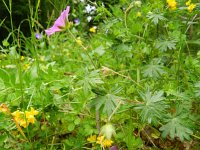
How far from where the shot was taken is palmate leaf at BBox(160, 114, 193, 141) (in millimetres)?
841

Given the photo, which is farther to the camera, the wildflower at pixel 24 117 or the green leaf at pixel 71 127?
the green leaf at pixel 71 127

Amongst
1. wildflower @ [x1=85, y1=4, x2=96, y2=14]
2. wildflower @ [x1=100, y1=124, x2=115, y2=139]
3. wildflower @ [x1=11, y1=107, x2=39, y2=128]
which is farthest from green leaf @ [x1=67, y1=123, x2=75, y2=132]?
wildflower @ [x1=85, y1=4, x2=96, y2=14]

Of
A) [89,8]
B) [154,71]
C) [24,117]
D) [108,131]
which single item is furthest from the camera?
[89,8]

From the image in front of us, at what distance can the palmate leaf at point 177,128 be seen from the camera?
841 millimetres

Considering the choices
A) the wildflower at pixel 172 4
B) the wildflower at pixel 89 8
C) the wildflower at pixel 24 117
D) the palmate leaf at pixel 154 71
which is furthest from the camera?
the wildflower at pixel 89 8

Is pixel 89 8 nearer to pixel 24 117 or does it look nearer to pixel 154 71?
pixel 154 71

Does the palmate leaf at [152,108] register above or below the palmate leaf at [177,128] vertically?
above

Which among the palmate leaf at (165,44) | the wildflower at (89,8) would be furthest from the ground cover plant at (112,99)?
the wildflower at (89,8)

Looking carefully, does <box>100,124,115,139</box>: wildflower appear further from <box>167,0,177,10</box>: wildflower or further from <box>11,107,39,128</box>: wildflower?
<box>167,0,177,10</box>: wildflower

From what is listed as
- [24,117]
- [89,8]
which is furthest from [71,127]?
[89,8]

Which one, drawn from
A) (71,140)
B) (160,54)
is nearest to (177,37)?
(160,54)

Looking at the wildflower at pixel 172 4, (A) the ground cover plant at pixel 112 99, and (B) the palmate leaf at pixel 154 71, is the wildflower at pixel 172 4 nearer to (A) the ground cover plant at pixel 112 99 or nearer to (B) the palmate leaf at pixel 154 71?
(A) the ground cover plant at pixel 112 99

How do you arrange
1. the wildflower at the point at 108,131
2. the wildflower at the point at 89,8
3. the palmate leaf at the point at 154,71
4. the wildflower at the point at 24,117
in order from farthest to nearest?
1. the wildflower at the point at 89,8
2. the palmate leaf at the point at 154,71
3. the wildflower at the point at 24,117
4. the wildflower at the point at 108,131

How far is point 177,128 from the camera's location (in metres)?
0.86
